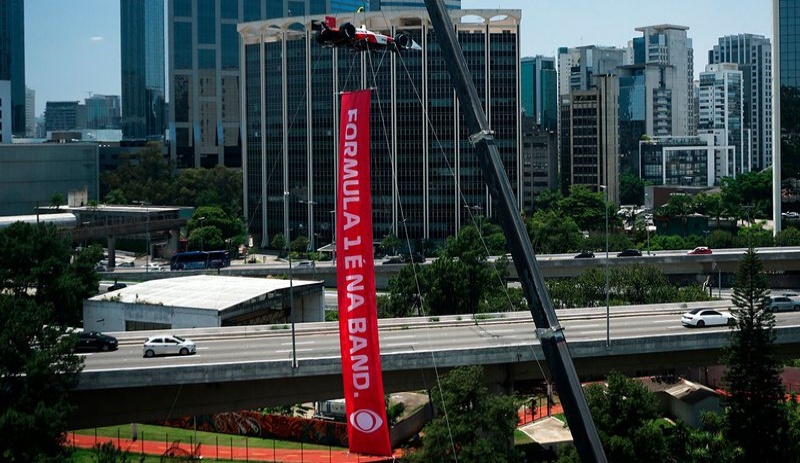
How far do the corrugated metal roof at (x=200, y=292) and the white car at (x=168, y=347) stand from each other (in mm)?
9208

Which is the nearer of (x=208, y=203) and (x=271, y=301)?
(x=271, y=301)

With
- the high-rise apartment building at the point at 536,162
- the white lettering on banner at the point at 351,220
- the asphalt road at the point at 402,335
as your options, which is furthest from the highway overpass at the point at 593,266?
the high-rise apartment building at the point at 536,162

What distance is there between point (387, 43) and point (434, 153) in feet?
288

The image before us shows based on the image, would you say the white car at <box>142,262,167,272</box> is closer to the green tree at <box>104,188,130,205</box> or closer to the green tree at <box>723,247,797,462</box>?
the green tree at <box>104,188,130,205</box>

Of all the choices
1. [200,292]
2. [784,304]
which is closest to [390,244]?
[200,292]

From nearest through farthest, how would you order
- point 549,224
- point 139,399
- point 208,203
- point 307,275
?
point 139,399 → point 307,275 → point 549,224 → point 208,203

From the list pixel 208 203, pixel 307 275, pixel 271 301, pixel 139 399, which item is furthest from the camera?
pixel 208 203

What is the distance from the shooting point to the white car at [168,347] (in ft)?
145

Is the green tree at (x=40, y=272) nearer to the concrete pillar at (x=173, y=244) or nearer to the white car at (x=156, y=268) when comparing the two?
the white car at (x=156, y=268)

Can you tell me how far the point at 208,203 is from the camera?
13662 centimetres

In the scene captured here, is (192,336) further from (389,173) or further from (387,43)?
(389,173)

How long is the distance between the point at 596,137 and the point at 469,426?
126206 millimetres

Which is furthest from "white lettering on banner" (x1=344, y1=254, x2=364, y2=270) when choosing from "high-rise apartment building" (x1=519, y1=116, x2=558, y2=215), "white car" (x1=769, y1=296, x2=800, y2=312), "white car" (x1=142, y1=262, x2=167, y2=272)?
"high-rise apartment building" (x1=519, y1=116, x2=558, y2=215)

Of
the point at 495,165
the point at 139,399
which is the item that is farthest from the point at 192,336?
the point at 495,165
